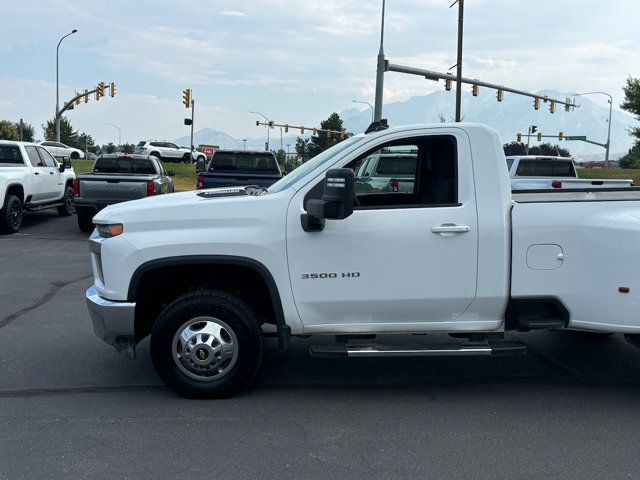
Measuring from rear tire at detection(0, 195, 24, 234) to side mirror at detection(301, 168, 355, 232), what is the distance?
11.3m

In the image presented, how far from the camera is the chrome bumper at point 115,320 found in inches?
185

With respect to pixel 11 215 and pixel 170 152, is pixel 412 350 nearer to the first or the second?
pixel 11 215

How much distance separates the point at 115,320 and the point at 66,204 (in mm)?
13710

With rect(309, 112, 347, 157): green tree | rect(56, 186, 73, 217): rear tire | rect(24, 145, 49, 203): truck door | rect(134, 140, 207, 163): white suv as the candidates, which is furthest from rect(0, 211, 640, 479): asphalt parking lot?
rect(309, 112, 347, 157): green tree

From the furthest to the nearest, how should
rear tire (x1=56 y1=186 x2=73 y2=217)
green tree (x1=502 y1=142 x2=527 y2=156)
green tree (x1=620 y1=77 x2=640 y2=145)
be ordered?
green tree (x1=502 y1=142 x2=527 y2=156) < green tree (x1=620 y1=77 x2=640 y2=145) < rear tire (x1=56 y1=186 x2=73 y2=217)

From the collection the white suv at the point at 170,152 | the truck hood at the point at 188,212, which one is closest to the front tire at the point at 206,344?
the truck hood at the point at 188,212

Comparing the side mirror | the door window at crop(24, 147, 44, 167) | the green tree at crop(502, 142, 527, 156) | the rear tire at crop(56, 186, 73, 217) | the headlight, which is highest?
the green tree at crop(502, 142, 527, 156)

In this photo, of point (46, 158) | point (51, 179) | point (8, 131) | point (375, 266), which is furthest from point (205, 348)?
point (8, 131)

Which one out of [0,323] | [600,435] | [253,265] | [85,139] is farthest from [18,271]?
[85,139]

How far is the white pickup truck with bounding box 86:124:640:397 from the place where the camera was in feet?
15.2

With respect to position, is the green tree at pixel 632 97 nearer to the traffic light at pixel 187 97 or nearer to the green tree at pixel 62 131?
the traffic light at pixel 187 97

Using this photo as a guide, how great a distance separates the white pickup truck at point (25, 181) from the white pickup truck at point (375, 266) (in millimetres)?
10382

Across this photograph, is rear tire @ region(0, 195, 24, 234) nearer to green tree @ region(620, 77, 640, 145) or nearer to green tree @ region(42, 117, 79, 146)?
green tree @ region(620, 77, 640, 145)

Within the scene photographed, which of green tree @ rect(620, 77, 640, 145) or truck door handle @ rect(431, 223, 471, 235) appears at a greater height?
green tree @ rect(620, 77, 640, 145)
